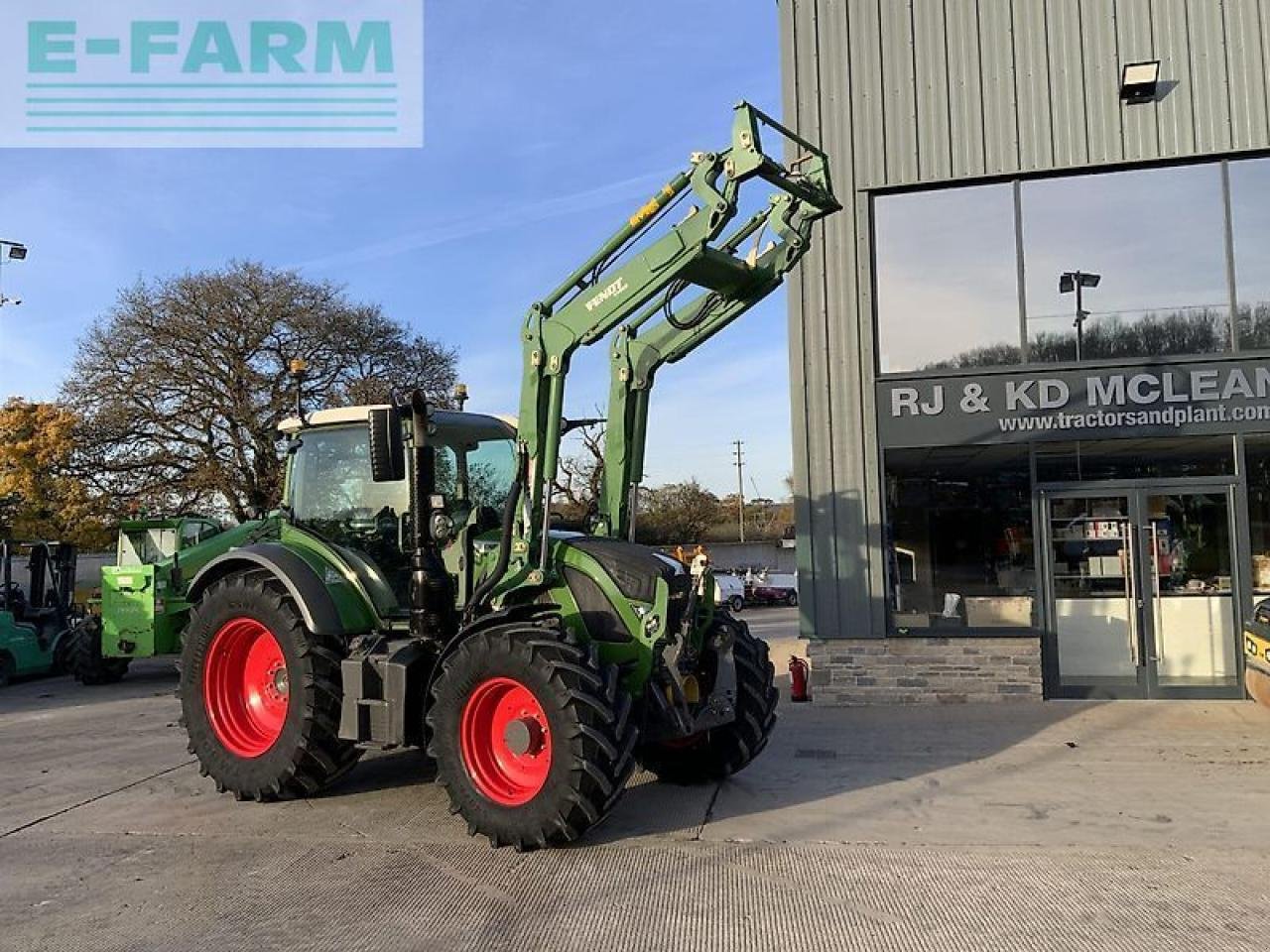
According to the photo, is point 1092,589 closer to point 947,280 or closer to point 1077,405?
point 1077,405

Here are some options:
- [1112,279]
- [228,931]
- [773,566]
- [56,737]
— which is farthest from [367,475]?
[773,566]

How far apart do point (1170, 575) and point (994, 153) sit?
4.50 meters

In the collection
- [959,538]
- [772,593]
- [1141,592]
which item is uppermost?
[959,538]

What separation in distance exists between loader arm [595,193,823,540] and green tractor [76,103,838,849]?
0.01 meters

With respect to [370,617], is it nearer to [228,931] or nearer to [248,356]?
[228,931]

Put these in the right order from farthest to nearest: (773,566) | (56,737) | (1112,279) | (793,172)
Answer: (773,566)
(1112,279)
(56,737)
(793,172)

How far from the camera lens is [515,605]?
596 cm

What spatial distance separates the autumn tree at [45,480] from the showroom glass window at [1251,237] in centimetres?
2403

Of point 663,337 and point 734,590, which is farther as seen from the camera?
point 734,590

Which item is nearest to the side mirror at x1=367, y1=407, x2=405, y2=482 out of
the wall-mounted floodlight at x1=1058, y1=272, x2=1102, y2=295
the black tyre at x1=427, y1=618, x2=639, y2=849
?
the black tyre at x1=427, y1=618, x2=639, y2=849

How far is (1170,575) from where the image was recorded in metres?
9.79

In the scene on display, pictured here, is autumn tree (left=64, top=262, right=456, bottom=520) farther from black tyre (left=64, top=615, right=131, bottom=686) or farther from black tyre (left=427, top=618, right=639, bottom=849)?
black tyre (left=427, top=618, right=639, bottom=849)

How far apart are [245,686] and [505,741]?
2.55 m

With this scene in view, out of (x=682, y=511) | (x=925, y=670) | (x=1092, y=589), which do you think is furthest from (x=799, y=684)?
(x=682, y=511)
